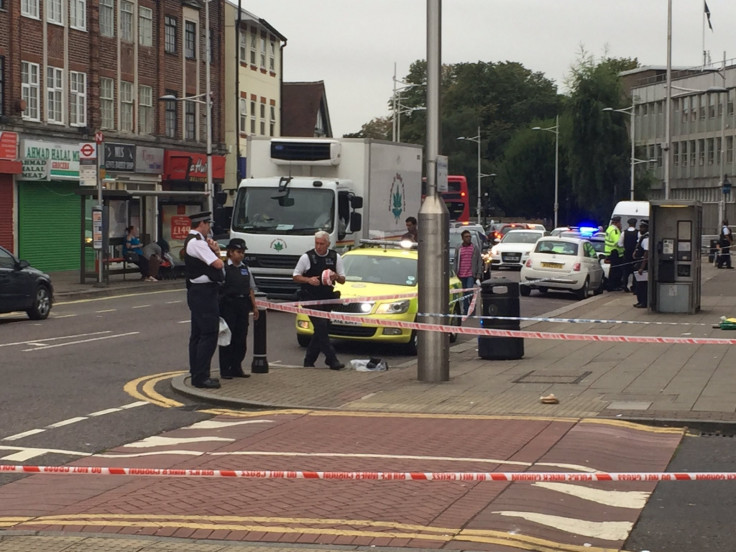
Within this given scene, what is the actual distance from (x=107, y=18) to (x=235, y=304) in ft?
Result: 114

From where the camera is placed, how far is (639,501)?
8.30 metres

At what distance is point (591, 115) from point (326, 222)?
6612 centimetres

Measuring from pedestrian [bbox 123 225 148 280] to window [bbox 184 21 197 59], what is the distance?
56.6ft

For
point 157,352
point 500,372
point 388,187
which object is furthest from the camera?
point 388,187

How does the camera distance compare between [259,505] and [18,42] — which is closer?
[259,505]

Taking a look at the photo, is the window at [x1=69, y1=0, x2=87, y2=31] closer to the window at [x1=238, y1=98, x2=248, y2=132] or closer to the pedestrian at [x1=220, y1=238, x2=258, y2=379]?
the window at [x1=238, y1=98, x2=248, y2=132]

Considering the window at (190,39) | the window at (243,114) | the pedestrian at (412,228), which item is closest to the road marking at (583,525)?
the pedestrian at (412,228)

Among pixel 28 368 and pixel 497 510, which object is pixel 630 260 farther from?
pixel 497 510

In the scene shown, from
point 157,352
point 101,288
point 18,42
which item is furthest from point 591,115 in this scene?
point 157,352

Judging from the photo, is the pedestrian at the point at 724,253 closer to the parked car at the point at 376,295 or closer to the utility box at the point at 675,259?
the utility box at the point at 675,259

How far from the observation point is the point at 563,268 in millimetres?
33438

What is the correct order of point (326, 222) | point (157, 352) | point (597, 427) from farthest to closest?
point (326, 222) → point (157, 352) → point (597, 427)

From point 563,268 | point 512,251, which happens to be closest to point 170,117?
point 512,251

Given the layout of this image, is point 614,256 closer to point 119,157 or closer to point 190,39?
point 119,157
